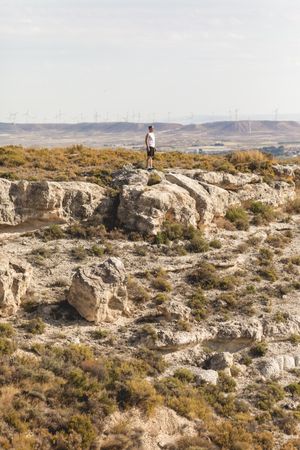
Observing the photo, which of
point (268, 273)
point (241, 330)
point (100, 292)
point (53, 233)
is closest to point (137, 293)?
point (100, 292)

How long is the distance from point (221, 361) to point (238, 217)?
13.5 meters

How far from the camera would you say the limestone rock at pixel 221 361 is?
19203mm

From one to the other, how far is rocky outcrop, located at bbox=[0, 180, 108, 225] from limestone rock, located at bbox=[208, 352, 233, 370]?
37.0ft

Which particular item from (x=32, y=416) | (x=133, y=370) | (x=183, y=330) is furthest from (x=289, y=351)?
(x=32, y=416)

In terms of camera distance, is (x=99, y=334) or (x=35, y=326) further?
(x=99, y=334)

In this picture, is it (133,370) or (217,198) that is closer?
(133,370)

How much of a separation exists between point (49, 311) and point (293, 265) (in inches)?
547

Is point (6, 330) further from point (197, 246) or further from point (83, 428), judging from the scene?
point (197, 246)

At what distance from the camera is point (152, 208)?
2753 cm

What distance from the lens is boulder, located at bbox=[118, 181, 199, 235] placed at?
89.4ft

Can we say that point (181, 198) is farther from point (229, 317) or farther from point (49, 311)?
point (49, 311)

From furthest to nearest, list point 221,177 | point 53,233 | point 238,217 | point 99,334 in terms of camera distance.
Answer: point 221,177, point 238,217, point 53,233, point 99,334

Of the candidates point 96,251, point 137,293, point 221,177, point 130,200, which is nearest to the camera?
point 137,293

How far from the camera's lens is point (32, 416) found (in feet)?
47.6
